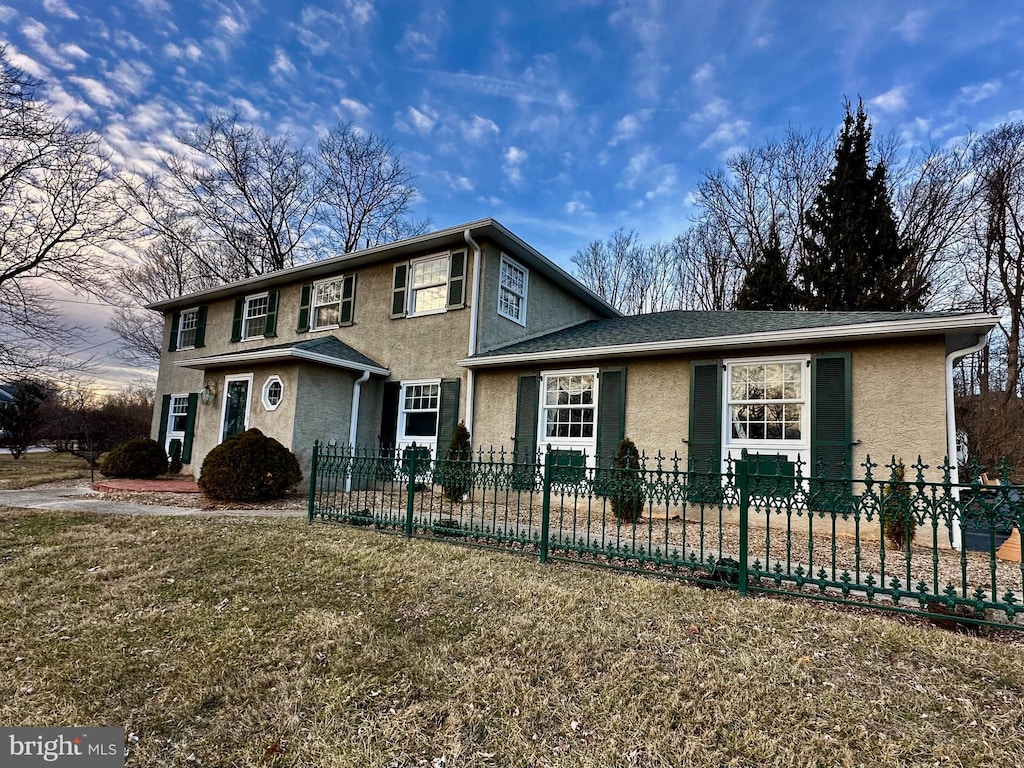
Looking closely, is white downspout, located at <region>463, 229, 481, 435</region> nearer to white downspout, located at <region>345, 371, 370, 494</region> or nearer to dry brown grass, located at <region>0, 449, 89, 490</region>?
white downspout, located at <region>345, 371, 370, 494</region>

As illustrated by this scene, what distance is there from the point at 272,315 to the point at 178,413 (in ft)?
13.9

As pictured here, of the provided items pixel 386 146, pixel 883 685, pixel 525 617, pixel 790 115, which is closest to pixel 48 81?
pixel 386 146

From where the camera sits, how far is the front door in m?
10.7

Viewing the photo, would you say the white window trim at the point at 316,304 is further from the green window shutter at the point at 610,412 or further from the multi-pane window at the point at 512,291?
the green window shutter at the point at 610,412

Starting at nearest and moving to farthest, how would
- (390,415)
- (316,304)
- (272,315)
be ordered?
(390,415) → (316,304) → (272,315)

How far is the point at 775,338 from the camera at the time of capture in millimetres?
7016

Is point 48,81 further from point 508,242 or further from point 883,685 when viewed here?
point 883,685

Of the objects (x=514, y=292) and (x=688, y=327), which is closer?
(x=688, y=327)

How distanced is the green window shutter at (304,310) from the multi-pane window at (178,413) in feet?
14.5

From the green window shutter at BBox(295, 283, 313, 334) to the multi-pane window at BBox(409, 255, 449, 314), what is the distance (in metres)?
3.48

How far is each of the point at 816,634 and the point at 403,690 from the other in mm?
2692

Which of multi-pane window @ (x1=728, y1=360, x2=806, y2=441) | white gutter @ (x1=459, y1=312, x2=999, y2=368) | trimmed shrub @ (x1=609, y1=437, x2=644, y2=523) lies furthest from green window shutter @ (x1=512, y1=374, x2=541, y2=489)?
multi-pane window @ (x1=728, y1=360, x2=806, y2=441)

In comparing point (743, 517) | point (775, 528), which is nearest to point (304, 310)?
point (775, 528)

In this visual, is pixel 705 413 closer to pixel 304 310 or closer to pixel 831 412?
pixel 831 412
